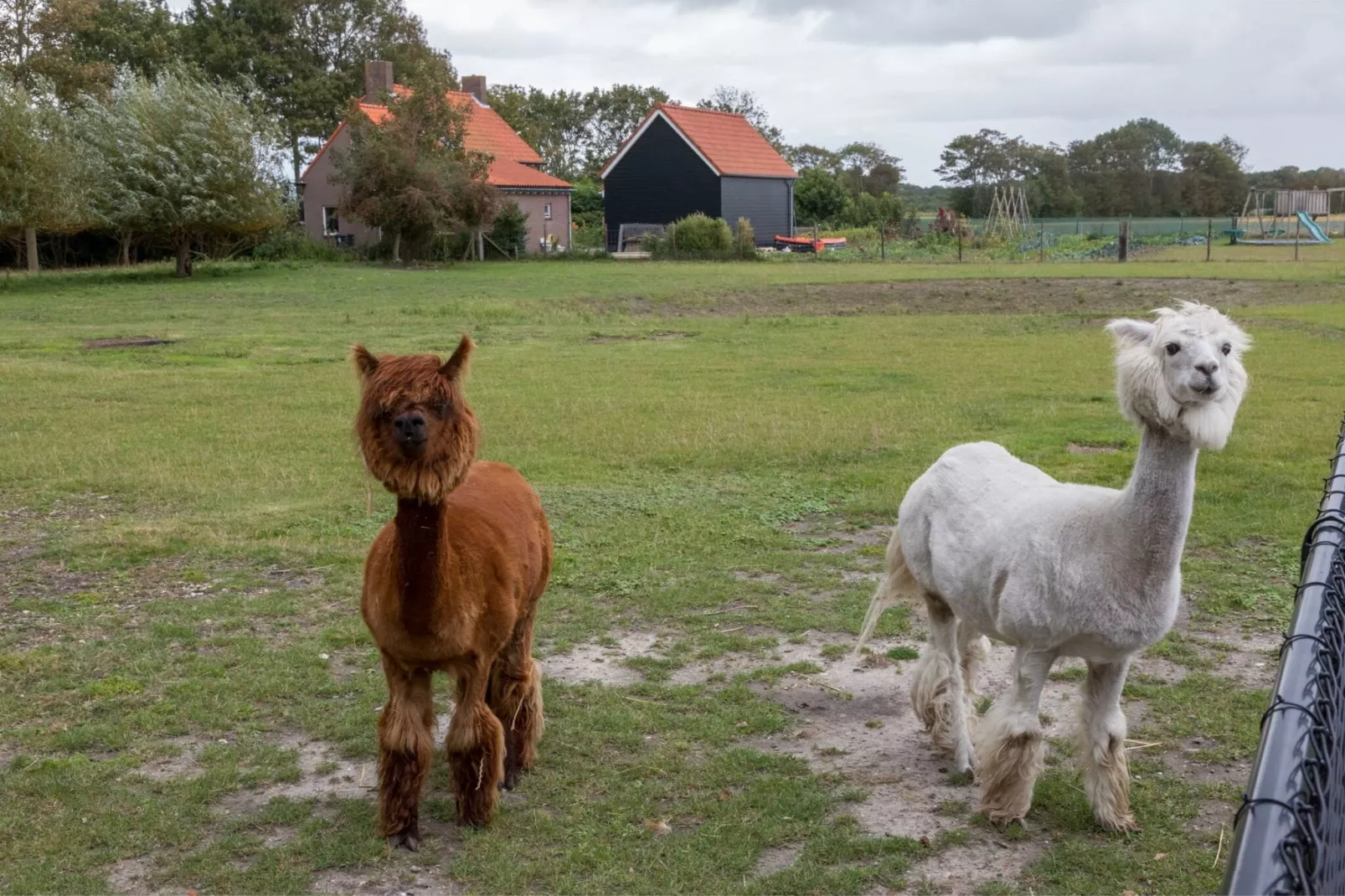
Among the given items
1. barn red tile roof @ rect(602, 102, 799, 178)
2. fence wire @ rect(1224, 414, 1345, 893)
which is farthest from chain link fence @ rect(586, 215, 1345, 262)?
fence wire @ rect(1224, 414, 1345, 893)

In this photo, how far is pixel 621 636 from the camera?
701 cm

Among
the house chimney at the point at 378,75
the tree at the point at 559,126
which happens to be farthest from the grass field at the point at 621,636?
the tree at the point at 559,126

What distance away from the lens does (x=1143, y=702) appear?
19.3 feet

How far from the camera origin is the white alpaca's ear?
428 centimetres

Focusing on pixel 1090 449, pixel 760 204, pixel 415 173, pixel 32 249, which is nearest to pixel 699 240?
pixel 760 204

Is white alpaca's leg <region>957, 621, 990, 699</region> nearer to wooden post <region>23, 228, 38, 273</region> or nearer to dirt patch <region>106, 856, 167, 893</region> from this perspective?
dirt patch <region>106, 856, 167, 893</region>

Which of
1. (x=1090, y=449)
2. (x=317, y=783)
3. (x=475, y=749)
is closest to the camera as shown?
(x=475, y=749)

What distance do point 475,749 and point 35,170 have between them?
3656 centimetres

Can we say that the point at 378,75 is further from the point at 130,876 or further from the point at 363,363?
the point at 130,876

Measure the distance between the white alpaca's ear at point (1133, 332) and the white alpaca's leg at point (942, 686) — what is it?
1529mm

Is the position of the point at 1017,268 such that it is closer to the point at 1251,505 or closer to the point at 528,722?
the point at 1251,505

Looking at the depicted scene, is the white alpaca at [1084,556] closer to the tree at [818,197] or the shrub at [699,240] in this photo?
the shrub at [699,240]

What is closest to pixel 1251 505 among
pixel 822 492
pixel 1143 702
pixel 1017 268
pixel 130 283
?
pixel 822 492

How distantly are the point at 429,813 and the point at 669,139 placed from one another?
54314 millimetres
